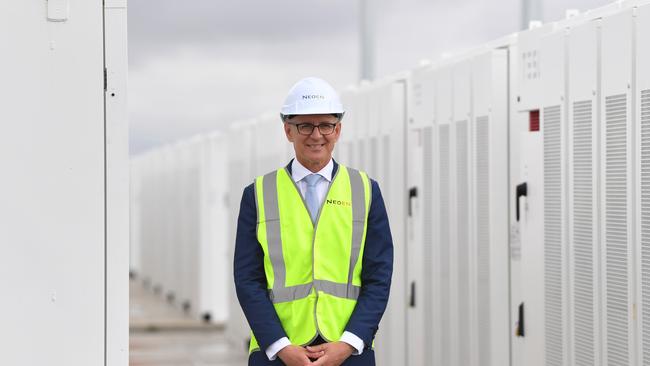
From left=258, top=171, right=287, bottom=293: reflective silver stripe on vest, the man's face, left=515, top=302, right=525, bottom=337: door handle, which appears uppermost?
the man's face

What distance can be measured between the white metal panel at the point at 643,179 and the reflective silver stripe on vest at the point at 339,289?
5.37 ft

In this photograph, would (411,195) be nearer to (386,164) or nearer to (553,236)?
(386,164)

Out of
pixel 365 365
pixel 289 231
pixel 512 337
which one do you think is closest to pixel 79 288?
pixel 289 231

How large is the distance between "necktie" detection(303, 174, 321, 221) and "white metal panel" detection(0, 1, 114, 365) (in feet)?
2.39

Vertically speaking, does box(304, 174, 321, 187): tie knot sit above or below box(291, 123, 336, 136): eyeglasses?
below

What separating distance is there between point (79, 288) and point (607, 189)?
9.16 ft

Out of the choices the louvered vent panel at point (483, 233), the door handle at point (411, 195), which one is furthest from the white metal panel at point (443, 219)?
the louvered vent panel at point (483, 233)

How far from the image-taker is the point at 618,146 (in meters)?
6.02

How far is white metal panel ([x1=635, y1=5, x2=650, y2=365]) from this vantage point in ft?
18.7

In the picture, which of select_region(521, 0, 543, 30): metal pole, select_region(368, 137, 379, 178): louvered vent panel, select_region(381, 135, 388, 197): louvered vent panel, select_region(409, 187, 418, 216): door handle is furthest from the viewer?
select_region(521, 0, 543, 30): metal pole

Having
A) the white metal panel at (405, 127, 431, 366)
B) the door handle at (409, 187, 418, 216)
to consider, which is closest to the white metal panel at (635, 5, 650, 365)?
the white metal panel at (405, 127, 431, 366)

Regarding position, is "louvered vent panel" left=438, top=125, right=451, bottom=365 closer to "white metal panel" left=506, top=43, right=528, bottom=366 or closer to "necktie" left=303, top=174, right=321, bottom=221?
"white metal panel" left=506, top=43, right=528, bottom=366

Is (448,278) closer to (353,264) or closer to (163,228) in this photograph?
(353,264)

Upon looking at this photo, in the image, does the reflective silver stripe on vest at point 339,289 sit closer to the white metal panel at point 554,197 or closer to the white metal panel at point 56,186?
the white metal panel at point 56,186
